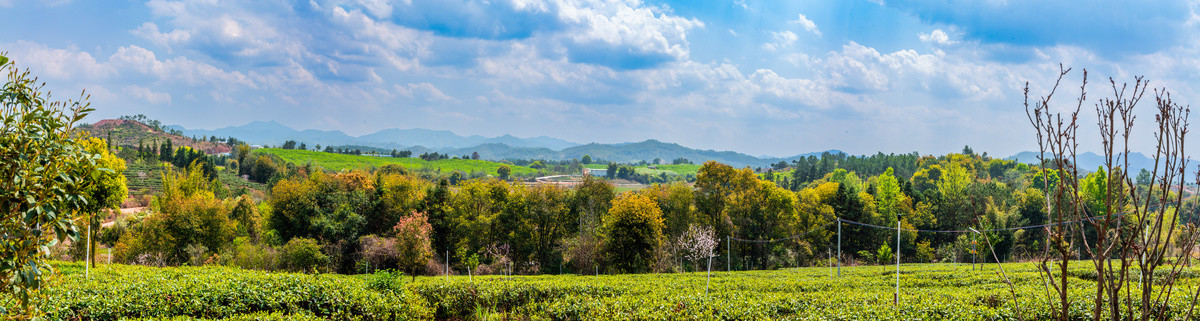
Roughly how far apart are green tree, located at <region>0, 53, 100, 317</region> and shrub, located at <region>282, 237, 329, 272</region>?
34.8 meters

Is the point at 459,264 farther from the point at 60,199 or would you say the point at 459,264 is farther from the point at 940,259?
the point at 940,259

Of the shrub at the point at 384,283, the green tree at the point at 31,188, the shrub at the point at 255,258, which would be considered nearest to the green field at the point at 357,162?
the shrub at the point at 255,258

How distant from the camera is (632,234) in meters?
34.0

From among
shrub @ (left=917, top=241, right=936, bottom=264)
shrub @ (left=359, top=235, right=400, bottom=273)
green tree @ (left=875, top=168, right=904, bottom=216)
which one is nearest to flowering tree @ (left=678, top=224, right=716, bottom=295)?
shrub @ (left=359, top=235, right=400, bottom=273)

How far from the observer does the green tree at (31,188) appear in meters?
3.75

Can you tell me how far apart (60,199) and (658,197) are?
42294mm

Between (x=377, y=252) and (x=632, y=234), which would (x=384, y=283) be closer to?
(x=632, y=234)

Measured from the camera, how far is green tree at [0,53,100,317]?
3.75 m

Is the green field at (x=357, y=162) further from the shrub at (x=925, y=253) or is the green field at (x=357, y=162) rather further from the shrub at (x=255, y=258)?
the shrub at (x=925, y=253)

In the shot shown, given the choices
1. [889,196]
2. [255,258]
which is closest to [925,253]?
[889,196]

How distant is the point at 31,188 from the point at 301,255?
35.3 metres

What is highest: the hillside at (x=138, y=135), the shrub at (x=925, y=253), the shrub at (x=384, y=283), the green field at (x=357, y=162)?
the hillside at (x=138, y=135)

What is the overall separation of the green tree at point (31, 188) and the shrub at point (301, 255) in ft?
114

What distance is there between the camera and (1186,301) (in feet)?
36.4
